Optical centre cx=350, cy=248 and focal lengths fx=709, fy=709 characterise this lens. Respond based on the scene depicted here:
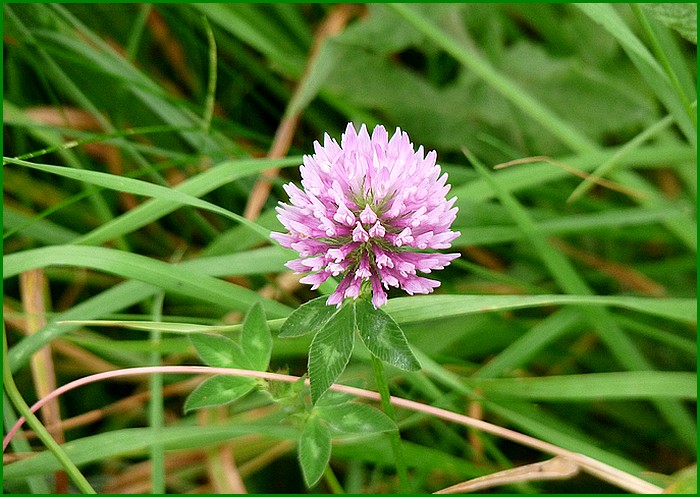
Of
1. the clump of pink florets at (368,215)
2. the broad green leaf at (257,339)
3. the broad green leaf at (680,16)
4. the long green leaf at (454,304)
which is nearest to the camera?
the clump of pink florets at (368,215)

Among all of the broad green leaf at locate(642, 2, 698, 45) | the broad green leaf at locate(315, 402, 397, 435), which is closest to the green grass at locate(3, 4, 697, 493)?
the broad green leaf at locate(642, 2, 698, 45)

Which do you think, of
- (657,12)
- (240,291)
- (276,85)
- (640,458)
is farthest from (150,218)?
(640,458)

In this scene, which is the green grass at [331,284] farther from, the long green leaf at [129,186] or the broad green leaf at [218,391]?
the broad green leaf at [218,391]

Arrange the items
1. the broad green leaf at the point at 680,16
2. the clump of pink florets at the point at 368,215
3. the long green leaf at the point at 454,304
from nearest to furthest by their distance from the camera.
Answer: the clump of pink florets at the point at 368,215, the long green leaf at the point at 454,304, the broad green leaf at the point at 680,16

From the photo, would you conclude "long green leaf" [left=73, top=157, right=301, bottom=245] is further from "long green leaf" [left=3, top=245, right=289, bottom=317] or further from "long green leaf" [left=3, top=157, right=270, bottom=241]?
"long green leaf" [left=3, top=157, right=270, bottom=241]

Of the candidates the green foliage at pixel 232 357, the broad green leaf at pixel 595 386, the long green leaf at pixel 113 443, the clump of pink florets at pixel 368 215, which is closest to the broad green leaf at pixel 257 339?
the green foliage at pixel 232 357

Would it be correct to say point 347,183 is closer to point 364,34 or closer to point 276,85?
point 364,34
